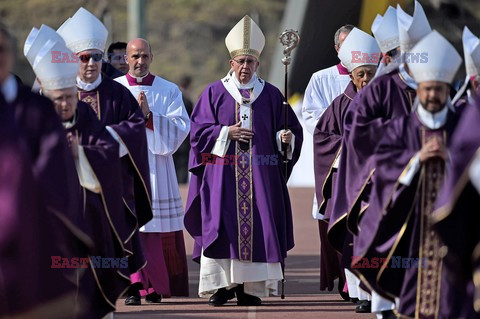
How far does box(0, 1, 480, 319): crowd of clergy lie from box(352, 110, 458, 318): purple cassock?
0.03 feet

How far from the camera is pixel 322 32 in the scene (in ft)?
89.5

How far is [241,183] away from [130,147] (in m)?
2.14

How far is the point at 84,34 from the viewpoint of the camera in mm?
11805

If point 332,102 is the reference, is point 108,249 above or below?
below

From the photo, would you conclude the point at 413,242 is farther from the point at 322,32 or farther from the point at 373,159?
the point at 322,32

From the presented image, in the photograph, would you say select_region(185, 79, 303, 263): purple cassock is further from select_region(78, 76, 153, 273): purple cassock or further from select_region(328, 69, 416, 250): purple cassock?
select_region(328, 69, 416, 250): purple cassock

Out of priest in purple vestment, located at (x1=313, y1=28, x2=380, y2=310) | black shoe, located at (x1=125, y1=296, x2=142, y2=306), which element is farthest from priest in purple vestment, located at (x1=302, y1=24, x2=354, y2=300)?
Answer: black shoe, located at (x1=125, y1=296, x2=142, y2=306)

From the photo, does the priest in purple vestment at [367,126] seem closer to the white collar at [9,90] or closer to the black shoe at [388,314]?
the black shoe at [388,314]

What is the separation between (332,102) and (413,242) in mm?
3362

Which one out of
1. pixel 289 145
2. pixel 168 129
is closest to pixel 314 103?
pixel 289 145

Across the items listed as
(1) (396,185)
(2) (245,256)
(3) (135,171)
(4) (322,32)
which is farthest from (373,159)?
(4) (322,32)

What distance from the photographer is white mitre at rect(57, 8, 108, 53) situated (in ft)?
38.5

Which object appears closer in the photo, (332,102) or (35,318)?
(35,318)
